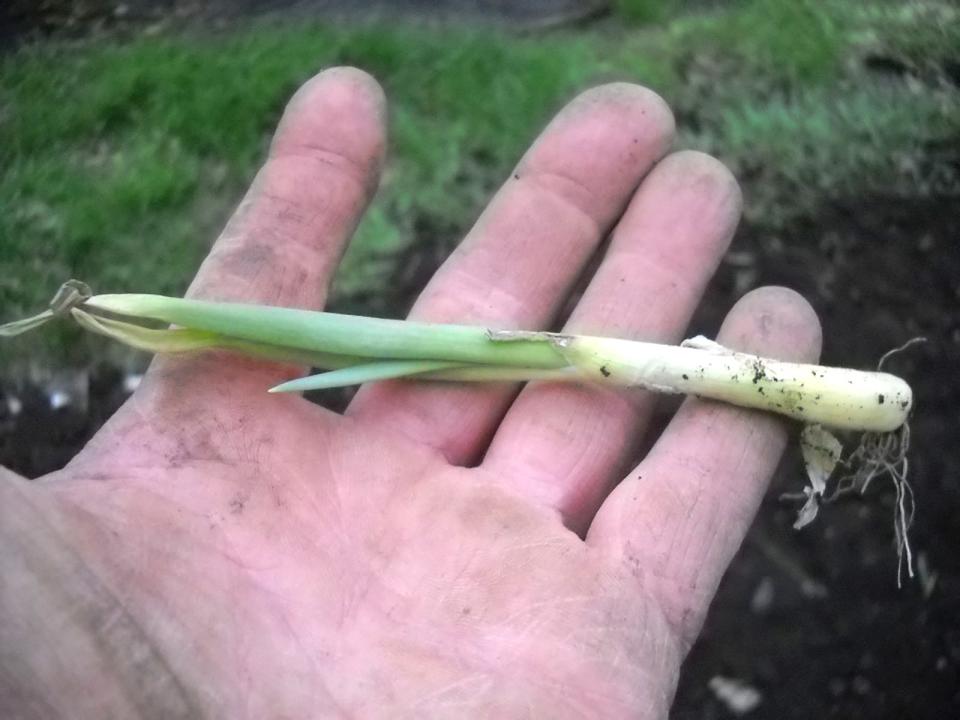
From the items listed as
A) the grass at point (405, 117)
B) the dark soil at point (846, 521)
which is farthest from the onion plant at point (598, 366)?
the grass at point (405, 117)

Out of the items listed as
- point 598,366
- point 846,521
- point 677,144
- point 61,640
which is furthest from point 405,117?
point 61,640

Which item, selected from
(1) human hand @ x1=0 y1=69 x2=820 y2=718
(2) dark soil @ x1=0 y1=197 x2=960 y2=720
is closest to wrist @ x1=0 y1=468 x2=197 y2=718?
(1) human hand @ x1=0 y1=69 x2=820 y2=718

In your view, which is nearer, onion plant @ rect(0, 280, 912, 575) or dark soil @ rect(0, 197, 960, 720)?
onion plant @ rect(0, 280, 912, 575)

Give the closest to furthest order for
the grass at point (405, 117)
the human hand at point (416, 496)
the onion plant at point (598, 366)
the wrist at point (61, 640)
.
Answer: the wrist at point (61, 640)
the human hand at point (416, 496)
the onion plant at point (598, 366)
the grass at point (405, 117)

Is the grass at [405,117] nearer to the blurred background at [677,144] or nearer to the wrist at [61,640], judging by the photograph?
the blurred background at [677,144]

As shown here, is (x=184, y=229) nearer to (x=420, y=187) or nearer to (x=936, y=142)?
(x=420, y=187)

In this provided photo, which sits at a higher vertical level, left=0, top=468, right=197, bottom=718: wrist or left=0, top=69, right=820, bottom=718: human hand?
left=0, top=468, right=197, bottom=718: wrist

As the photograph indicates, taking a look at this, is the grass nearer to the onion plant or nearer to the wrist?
the onion plant

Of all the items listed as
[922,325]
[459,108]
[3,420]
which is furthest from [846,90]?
[3,420]
